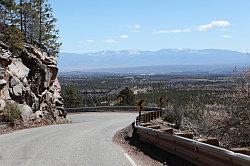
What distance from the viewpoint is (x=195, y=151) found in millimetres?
11180

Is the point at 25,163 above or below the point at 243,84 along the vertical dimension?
below

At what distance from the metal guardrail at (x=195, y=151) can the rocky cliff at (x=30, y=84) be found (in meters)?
14.3

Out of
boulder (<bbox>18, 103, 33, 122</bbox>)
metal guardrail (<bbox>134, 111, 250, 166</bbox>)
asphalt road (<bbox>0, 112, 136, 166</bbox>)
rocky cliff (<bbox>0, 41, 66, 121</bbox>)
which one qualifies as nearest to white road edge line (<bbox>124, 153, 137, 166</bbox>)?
asphalt road (<bbox>0, 112, 136, 166</bbox>)

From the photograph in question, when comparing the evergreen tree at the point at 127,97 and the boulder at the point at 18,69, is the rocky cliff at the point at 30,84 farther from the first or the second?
the evergreen tree at the point at 127,97

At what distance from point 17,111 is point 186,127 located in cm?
1045

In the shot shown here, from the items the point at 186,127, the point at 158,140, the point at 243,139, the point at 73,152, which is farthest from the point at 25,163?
the point at 186,127

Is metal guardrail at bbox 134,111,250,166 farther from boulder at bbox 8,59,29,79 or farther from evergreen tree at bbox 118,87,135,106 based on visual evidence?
evergreen tree at bbox 118,87,135,106

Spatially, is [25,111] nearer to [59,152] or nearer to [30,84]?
[30,84]

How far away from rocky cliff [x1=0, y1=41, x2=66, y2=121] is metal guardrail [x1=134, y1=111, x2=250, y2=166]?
46.9 ft

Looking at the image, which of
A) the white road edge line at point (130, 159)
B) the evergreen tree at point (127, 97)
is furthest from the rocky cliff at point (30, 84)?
the evergreen tree at point (127, 97)

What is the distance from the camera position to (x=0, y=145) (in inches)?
671

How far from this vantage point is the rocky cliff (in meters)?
29.8

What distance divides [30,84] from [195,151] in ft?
82.3

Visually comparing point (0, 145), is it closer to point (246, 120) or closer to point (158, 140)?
point (158, 140)
